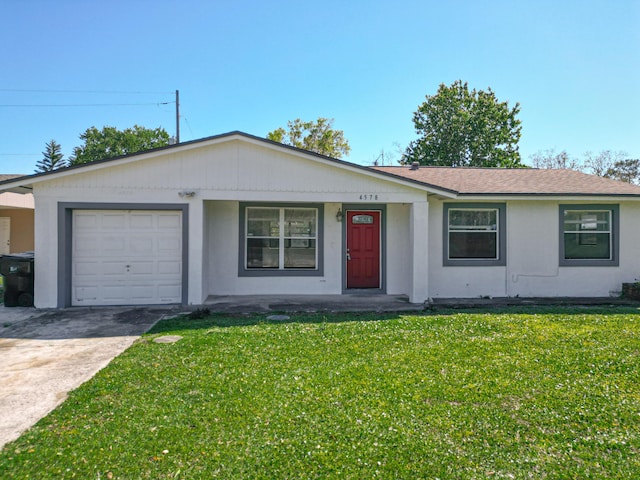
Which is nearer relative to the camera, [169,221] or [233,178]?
[233,178]

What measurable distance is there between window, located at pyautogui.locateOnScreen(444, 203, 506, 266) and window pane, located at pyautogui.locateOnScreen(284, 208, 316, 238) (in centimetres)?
359

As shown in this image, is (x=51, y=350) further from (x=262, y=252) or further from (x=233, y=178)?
(x=262, y=252)

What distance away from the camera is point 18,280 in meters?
8.45

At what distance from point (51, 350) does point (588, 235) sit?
1243 centimetres

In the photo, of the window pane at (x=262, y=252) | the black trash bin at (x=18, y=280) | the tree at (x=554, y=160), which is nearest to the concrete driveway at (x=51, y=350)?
Result: the black trash bin at (x=18, y=280)

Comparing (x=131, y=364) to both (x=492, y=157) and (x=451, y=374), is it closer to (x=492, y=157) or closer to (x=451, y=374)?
(x=451, y=374)

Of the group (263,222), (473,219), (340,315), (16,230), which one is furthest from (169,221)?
(16,230)

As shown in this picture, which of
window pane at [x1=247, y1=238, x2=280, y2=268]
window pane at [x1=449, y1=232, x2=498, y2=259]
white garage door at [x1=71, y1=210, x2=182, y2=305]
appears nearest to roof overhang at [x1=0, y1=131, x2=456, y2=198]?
white garage door at [x1=71, y1=210, x2=182, y2=305]

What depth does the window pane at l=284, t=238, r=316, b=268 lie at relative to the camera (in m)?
10.2

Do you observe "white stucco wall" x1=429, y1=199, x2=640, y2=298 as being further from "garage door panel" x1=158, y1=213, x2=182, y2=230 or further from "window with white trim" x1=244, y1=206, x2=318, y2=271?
"garage door panel" x1=158, y1=213, x2=182, y2=230

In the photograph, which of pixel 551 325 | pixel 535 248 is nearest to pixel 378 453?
pixel 551 325

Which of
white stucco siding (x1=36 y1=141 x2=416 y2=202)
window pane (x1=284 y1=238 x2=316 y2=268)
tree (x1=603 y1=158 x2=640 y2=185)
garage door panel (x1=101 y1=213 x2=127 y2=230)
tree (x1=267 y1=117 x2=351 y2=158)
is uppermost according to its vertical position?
tree (x1=267 y1=117 x2=351 y2=158)

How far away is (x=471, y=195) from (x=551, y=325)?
3.97 metres

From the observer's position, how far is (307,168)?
9.03 metres
